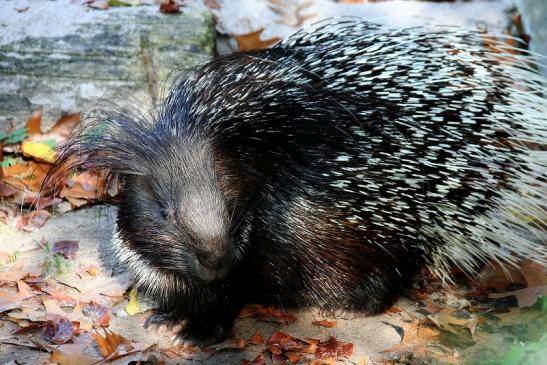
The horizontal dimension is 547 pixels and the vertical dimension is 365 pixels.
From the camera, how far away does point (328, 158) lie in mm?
3152

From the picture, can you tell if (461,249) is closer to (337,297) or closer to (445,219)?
(445,219)

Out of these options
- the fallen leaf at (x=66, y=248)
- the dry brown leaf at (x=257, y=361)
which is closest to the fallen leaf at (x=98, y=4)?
the fallen leaf at (x=66, y=248)

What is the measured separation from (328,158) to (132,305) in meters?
1.13

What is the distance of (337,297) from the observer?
11.2 feet

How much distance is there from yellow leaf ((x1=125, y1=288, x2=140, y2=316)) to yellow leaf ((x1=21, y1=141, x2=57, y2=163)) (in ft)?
A: 3.75

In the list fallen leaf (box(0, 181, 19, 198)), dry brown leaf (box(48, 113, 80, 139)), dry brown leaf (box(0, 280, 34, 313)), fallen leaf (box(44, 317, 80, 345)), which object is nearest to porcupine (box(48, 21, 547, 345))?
fallen leaf (box(44, 317, 80, 345))

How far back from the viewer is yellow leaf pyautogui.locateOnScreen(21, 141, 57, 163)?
4184mm

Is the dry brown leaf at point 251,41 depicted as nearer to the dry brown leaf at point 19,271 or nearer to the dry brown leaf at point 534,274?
the dry brown leaf at point 19,271

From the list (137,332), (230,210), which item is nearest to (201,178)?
(230,210)

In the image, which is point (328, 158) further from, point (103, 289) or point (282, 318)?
point (103, 289)

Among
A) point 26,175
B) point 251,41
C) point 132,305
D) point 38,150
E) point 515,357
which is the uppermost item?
point 251,41

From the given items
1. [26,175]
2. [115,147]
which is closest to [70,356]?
[115,147]

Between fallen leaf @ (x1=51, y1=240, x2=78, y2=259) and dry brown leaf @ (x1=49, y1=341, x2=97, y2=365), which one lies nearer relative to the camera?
dry brown leaf @ (x1=49, y1=341, x2=97, y2=365)

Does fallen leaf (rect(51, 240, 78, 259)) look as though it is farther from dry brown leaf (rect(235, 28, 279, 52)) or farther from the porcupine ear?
dry brown leaf (rect(235, 28, 279, 52))
